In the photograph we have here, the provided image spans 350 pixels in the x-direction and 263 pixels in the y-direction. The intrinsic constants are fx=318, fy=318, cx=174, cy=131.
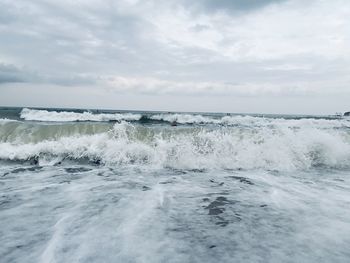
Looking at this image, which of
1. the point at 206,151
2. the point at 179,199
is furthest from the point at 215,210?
the point at 206,151

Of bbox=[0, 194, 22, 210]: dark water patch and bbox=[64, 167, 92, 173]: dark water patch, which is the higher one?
bbox=[0, 194, 22, 210]: dark water patch

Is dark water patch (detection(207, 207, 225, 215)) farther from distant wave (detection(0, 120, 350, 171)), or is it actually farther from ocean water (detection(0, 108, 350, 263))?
distant wave (detection(0, 120, 350, 171))

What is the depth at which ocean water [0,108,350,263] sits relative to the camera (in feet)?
12.1

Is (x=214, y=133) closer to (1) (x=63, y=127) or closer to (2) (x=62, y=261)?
(1) (x=63, y=127)

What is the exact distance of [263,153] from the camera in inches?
413

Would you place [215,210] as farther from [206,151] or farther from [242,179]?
[206,151]

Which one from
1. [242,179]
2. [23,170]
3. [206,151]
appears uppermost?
[206,151]

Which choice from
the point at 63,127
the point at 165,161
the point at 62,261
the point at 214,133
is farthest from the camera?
the point at 63,127

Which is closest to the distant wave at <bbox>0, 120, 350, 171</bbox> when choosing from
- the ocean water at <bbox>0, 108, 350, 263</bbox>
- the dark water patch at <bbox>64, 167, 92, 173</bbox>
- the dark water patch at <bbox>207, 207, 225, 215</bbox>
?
the ocean water at <bbox>0, 108, 350, 263</bbox>

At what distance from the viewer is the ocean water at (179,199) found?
12.1ft

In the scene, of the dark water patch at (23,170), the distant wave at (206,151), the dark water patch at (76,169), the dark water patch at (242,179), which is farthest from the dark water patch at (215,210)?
the dark water patch at (23,170)

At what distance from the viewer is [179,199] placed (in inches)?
232

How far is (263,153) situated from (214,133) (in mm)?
2145

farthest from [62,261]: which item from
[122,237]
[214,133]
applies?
[214,133]
